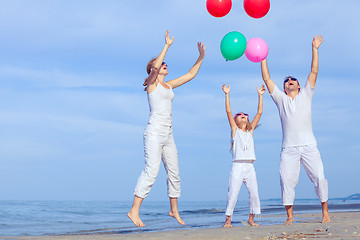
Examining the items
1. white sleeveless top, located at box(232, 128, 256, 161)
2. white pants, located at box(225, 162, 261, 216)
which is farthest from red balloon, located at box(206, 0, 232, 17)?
white pants, located at box(225, 162, 261, 216)

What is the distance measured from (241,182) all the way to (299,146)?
3.18ft

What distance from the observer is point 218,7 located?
6.70m

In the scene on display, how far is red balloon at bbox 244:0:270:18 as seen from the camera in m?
6.68

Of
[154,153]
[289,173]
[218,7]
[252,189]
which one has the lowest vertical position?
[252,189]

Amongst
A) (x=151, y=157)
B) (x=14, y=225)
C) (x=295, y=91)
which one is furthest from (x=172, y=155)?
(x=14, y=225)

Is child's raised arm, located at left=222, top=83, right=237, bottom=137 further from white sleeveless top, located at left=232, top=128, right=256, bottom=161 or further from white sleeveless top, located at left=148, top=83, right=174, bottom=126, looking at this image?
white sleeveless top, located at left=148, top=83, right=174, bottom=126

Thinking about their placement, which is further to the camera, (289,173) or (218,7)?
(218,7)

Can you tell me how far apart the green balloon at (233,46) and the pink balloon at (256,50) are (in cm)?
13

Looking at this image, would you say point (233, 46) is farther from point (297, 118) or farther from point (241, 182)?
point (241, 182)

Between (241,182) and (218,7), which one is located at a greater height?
(218,7)

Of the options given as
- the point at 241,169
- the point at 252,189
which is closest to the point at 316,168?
the point at 252,189

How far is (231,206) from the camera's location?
20.6ft

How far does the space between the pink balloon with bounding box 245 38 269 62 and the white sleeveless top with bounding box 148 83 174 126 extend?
1.51 metres

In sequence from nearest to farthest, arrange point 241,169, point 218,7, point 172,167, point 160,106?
point 160,106
point 172,167
point 241,169
point 218,7
